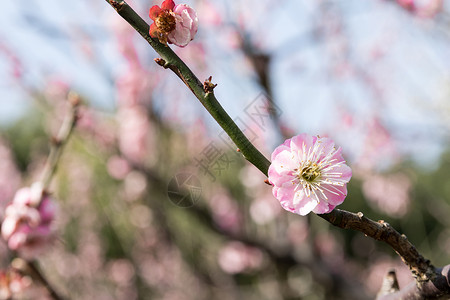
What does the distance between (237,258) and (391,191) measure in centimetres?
478

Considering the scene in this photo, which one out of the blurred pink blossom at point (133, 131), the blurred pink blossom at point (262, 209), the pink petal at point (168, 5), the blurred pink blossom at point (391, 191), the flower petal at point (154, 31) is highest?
the blurred pink blossom at point (391, 191)

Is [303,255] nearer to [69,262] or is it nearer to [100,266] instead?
[69,262]

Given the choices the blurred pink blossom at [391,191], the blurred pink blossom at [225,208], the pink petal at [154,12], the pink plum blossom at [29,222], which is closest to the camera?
the pink petal at [154,12]

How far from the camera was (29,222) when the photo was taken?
1820mm

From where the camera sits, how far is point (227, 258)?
605 centimetres

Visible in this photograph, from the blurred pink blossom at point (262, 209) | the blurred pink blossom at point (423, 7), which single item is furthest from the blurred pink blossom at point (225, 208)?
the blurred pink blossom at point (423, 7)

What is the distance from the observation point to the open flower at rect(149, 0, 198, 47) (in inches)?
32.4

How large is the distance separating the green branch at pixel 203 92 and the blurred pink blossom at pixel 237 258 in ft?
16.4

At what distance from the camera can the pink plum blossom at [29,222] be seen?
70.2 inches

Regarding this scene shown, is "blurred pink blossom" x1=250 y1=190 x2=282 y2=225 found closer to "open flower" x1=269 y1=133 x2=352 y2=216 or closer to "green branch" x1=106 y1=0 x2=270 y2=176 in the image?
"open flower" x1=269 y1=133 x2=352 y2=216

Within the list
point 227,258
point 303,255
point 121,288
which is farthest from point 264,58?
point 121,288

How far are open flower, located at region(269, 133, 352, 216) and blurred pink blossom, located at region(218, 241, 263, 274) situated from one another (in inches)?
191

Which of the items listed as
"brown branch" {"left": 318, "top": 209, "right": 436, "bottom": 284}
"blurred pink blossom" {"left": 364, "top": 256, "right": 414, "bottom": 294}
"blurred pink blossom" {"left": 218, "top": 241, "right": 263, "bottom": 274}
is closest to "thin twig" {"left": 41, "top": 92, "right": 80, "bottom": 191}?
"brown branch" {"left": 318, "top": 209, "right": 436, "bottom": 284}

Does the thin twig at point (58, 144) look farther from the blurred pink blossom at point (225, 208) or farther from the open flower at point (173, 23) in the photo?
the blurred pink blossom at point (225, 208)
